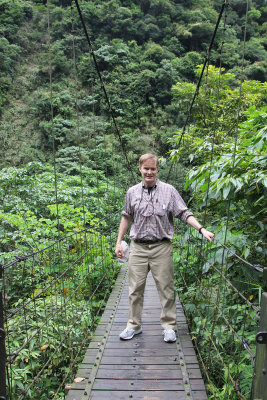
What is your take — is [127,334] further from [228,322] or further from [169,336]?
[228,322]

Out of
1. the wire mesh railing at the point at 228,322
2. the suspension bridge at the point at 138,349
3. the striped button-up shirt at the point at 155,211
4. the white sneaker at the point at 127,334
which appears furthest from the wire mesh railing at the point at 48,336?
the wire mesh railing at the point at 228,322

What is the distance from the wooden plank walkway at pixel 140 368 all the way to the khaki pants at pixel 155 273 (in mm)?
116

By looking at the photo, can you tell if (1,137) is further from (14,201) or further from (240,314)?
(240,314)

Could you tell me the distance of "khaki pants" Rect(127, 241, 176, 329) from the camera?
1.36m

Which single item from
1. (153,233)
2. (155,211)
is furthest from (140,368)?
(155,211)

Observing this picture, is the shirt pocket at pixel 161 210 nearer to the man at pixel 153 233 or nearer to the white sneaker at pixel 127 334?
the man at pixel 153 233

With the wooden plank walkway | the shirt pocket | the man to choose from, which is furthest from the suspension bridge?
the shirt pocket

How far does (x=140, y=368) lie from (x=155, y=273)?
0.40 meters

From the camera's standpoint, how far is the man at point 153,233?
1339mm

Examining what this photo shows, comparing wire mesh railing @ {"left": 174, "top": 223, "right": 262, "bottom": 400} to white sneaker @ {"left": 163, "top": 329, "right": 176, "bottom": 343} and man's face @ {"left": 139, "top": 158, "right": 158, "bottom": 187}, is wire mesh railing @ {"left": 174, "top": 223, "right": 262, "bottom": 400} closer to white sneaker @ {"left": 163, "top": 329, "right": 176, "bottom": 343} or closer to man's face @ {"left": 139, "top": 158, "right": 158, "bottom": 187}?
white sneaker @ {"left": 163, "top": 329, "right": 176, "bottom": 343}

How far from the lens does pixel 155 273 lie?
4.53 feet

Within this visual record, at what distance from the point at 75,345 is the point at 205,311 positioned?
74cm

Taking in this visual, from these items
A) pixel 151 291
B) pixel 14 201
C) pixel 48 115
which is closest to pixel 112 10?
pixel 48 115

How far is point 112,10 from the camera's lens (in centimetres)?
1681
